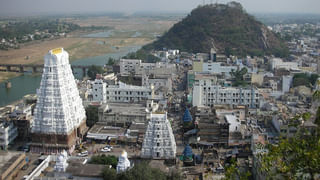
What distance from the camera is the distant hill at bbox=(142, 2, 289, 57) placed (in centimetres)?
4456

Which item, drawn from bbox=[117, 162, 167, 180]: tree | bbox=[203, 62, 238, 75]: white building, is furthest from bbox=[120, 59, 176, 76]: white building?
bbox=[117, 162, 167, 180]: tree

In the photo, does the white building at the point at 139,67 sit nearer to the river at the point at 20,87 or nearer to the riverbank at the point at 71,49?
the river at the point at 20,87

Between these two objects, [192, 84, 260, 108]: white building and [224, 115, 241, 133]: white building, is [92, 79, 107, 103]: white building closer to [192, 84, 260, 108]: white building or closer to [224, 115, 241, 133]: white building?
[192, 84, 260, 108]: white building

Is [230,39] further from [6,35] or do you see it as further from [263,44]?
[6,35]

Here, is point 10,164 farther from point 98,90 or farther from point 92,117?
point 98,90

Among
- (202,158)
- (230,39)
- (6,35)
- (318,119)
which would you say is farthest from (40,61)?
(318,119)

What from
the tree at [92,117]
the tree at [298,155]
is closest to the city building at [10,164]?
the tree at [92,117]

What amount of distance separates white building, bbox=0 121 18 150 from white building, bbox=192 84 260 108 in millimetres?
10641

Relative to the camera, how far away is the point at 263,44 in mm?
46250

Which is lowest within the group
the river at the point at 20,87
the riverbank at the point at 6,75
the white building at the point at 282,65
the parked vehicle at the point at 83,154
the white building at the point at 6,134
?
the river at the point at 20,87

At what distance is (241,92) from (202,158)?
8417 millimetres

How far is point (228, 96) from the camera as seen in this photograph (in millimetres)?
22641

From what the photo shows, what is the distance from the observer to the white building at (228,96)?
2241cm

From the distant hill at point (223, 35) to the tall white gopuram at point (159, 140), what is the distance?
29.8 meters
